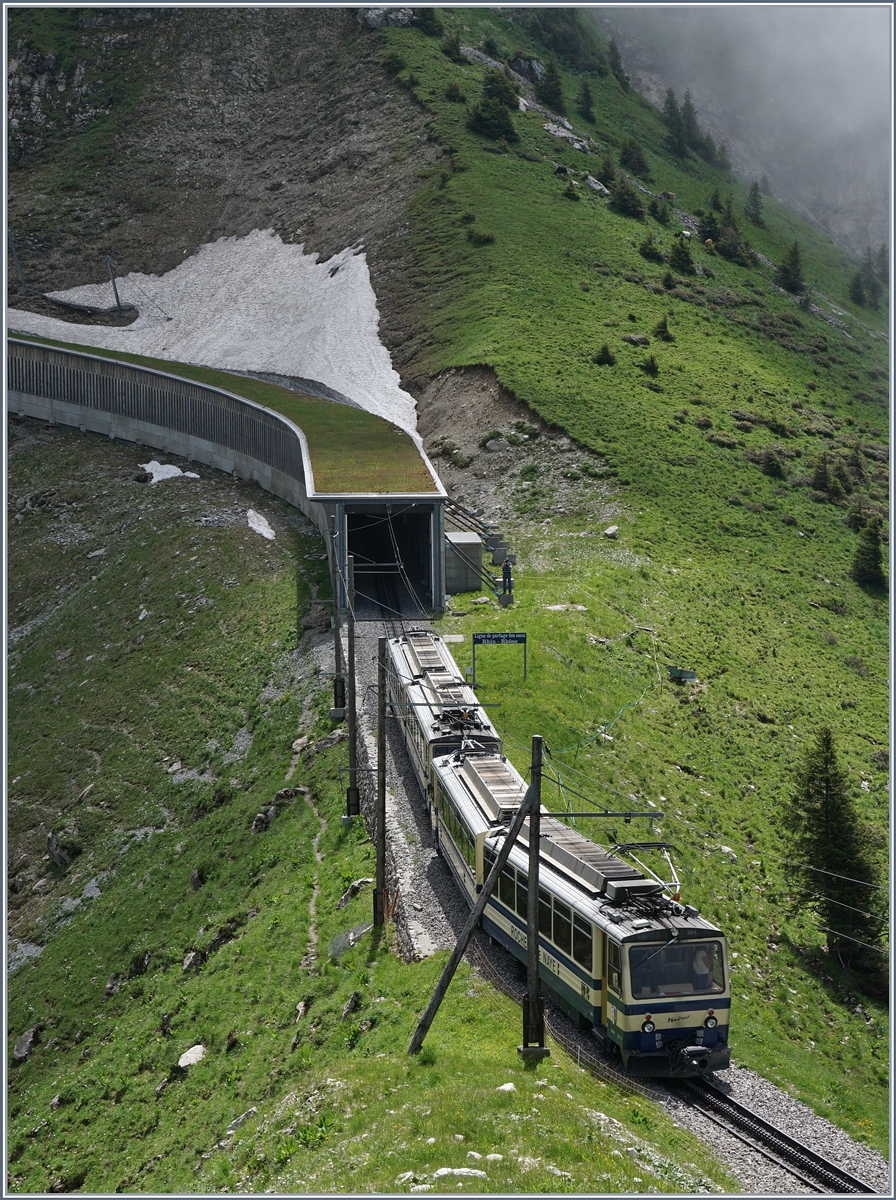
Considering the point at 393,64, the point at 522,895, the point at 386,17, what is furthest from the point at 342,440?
the point at 386,17

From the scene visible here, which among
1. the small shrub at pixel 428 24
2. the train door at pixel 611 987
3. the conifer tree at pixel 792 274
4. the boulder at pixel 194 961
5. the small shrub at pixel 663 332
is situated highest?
the small shrub at pixel 428 24

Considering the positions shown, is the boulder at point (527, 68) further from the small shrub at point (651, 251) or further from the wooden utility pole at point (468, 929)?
the wooden utility pole at point (468, 929)

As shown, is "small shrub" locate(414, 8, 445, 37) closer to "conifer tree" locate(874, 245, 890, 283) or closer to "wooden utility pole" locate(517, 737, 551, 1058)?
"conifer tree" locate(874, 245, 890, 283)

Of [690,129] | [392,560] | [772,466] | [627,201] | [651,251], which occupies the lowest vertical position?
[392,560]

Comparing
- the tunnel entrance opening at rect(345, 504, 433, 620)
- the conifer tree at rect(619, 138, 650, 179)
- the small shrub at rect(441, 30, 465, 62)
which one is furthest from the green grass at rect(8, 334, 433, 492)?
the small shrub at rect(441, 30, 465, 62)

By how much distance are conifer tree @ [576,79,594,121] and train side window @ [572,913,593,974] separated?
400 ft

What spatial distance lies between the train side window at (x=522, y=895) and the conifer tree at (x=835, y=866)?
10120mm

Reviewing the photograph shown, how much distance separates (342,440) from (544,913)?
132 feet

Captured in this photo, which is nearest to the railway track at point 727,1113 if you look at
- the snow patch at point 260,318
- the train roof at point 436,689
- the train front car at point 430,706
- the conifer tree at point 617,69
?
the train front car at point 430,706

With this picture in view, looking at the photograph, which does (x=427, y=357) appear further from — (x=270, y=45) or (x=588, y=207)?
(x=270, y=45)

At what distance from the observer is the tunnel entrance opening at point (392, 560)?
47156 millimetres

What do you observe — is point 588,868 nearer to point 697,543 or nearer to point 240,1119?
point 240,1119

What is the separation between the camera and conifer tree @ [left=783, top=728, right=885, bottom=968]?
27.7m

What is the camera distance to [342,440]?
57.4m
